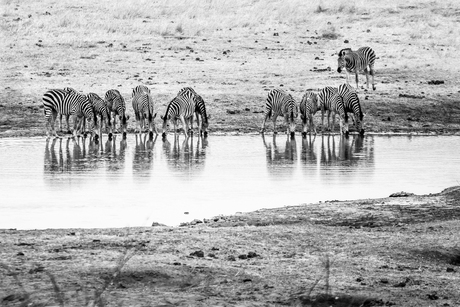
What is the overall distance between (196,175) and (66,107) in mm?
8803

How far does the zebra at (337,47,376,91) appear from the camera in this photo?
3164cm

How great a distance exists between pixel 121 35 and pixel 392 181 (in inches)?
794

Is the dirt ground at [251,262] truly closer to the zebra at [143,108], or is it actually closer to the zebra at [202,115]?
the zebra at [202,115]

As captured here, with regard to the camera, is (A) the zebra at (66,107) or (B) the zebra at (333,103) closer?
(A) the zebra at (66,107)

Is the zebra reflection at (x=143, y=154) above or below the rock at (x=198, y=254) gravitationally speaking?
above

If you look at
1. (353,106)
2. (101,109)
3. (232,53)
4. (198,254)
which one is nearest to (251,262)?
(198,254)

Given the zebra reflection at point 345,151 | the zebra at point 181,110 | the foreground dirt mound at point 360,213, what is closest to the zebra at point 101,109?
the zebra at point 181,110

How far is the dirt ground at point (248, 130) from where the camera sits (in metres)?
8.35

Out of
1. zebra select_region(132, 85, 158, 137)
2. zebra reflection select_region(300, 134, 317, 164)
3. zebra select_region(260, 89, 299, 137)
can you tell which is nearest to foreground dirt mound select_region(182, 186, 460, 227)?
zebra reflection select_region(300, 134, 317, 164)

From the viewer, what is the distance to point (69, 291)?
25.6 ft

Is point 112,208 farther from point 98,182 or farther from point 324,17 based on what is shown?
point 324,17

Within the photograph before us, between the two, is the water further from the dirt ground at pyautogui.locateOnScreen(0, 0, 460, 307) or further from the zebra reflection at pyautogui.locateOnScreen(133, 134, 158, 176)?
the dirt ground at pyautogui.locateOnScreen(0, 0, 460, 307)

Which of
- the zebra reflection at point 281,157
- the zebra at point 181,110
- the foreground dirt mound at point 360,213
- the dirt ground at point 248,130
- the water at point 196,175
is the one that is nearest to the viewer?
the dirt ground at point 248,130

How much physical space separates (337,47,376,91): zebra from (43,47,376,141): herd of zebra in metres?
3.57
